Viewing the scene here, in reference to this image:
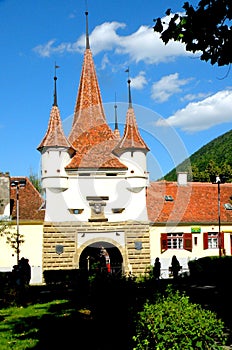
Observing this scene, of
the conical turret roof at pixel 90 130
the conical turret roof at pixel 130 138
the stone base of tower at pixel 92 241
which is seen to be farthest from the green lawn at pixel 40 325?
the conical turret roof at pixel 130 138

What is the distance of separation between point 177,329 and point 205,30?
15.9ft

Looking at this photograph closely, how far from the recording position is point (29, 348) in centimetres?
1015

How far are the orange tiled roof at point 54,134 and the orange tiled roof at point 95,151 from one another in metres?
1.20

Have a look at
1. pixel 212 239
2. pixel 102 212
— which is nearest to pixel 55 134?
pixel 102 212

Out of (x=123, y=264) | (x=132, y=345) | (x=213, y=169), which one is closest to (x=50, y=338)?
(x=132, y=345)

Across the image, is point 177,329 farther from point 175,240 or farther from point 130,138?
point 130,138

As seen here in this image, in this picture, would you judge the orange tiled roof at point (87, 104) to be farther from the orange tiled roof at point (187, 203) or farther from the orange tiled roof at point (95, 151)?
the orange tiled roof at point (187, 203)

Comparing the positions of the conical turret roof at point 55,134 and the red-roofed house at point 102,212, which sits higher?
the conical turret roof at point 55,134

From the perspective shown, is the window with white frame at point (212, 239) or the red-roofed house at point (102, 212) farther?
the window with white frame at point (212, 239)

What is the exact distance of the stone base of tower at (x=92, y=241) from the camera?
3491 centimetres

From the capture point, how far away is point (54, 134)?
36719 mm

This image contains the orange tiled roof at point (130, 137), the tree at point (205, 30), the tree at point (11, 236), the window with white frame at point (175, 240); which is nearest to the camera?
the tree at point (205, 30)

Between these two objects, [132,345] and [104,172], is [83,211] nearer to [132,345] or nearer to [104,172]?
[104,172]

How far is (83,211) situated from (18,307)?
18.3 metres
